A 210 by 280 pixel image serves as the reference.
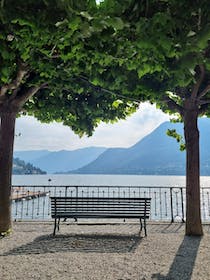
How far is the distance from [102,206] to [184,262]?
10.7 feet

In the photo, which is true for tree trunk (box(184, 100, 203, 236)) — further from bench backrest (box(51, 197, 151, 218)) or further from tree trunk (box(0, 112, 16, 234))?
tree trunk (box(0, 112, 16, 234))

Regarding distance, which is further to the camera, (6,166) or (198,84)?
(6,166)

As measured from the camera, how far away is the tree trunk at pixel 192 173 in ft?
26.5

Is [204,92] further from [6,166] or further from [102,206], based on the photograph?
[6,166]

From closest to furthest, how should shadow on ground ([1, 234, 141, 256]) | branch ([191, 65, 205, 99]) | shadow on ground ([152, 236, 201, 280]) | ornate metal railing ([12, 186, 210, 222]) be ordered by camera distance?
shadow on ground ([152, 236, 201, 280]) < shadow on ground ([1, 234, 141, 256]) < branch ([191, 65, 205, 99]) < ornate metal railing ([12, 186, 210, 222])

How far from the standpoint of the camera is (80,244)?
6883mm

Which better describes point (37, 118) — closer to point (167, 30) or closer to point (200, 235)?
point (200, 235)

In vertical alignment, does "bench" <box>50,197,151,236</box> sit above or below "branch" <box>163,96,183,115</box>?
below

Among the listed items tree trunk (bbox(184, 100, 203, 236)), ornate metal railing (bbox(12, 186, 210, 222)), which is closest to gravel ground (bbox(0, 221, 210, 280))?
tree trunk (bbox(184, 100, 203, 236))

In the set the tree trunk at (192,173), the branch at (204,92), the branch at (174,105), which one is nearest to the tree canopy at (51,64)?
the branch at (174,105)

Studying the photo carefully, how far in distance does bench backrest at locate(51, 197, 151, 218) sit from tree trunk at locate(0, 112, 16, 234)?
1312 mm

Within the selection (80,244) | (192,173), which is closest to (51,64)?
(80,244)

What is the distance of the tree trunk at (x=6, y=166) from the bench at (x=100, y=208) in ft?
4.31

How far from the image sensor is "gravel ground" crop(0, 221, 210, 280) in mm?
4777
